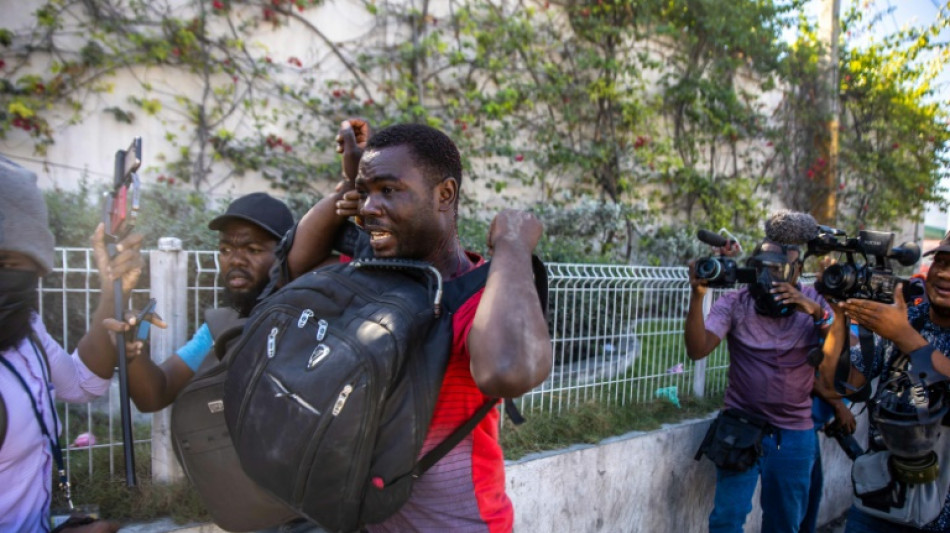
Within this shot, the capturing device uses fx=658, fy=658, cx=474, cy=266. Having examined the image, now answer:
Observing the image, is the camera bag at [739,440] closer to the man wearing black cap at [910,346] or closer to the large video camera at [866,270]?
the man wearing black cap at [910,346]

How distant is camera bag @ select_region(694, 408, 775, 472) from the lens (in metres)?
3.54

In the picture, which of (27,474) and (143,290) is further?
(143,290)

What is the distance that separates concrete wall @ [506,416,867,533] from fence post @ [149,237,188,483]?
1.66 metres

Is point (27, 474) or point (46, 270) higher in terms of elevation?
point (46, 270)

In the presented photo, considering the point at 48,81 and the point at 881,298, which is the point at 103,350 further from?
the point at 48,81

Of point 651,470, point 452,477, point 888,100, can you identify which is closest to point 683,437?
point 651,470

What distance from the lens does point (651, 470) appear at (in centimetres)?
427

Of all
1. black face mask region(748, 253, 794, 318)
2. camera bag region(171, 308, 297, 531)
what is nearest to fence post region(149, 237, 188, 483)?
camera bag region(171, 308, 297, 531)

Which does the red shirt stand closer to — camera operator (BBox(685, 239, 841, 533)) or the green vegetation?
camera operator (BBox(685, 239, 841, 533))

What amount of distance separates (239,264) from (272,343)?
1.11 metres

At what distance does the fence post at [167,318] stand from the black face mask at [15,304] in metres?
0.96

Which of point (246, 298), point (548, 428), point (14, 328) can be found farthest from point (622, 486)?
point (14, 328)

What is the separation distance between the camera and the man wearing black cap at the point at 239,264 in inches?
94.3

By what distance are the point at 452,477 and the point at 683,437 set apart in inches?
130
